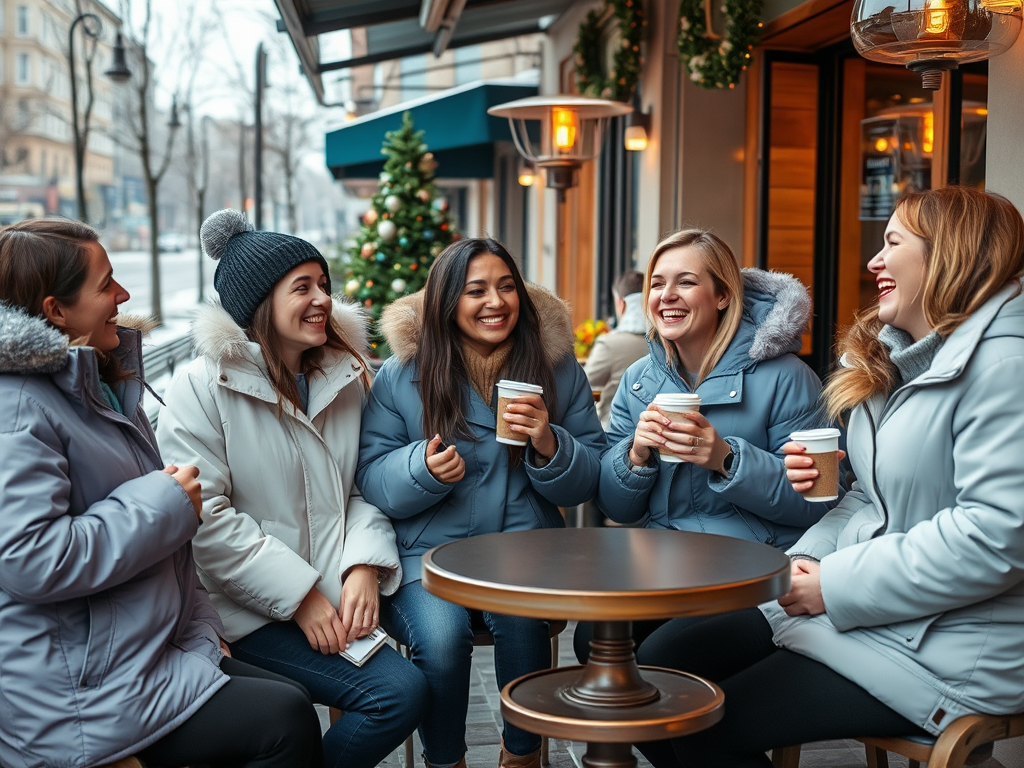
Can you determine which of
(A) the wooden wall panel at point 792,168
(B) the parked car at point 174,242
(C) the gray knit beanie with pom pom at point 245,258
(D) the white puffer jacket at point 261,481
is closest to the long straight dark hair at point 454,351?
(D) the white puffer jacket at point 261,481

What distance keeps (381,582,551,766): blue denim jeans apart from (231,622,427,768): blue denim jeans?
0.09 meters

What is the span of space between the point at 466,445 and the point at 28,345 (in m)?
1.28

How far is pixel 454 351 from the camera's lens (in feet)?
10.2

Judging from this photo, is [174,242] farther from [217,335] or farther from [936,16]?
[936,16]

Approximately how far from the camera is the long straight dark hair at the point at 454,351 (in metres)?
3.04

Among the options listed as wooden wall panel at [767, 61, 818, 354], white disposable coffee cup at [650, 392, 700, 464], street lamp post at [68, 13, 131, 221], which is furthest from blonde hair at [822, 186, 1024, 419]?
street lamp post at [68, 13, 131, 221]

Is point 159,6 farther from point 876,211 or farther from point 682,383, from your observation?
point 682,383

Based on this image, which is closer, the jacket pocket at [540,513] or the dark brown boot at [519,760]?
the dark brown boot at [519,760]

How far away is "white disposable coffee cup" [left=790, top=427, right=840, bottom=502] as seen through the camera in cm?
246

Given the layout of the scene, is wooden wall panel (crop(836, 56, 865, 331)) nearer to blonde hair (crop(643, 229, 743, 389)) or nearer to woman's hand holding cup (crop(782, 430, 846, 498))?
blonde hair (crop(643, 229, 743, 389))

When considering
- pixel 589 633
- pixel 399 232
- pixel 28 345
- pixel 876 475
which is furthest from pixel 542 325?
pixel 399 232

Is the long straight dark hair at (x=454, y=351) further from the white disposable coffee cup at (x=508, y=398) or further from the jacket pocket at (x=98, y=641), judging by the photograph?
the jacket pocket at (x=98, y=641)

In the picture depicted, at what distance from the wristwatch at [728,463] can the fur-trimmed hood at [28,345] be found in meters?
1.60

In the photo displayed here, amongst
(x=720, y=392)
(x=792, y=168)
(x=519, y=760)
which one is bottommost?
(x=519, y=760)
